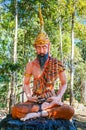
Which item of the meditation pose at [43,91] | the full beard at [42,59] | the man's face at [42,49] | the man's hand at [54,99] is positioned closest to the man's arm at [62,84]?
the meditation pose at [43,91]

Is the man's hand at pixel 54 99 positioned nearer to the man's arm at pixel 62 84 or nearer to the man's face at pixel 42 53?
the man's arm at pixel 62 84

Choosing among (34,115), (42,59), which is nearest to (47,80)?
(42,59)

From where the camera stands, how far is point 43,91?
561cm

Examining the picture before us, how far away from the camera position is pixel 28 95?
5609 millimetres

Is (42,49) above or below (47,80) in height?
above

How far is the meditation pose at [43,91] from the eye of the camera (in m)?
5.36

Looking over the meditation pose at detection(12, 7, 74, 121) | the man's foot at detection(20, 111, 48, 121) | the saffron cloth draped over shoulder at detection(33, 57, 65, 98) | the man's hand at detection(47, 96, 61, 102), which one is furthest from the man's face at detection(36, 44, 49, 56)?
the man's foot at detection(20, 111, 48, 121)

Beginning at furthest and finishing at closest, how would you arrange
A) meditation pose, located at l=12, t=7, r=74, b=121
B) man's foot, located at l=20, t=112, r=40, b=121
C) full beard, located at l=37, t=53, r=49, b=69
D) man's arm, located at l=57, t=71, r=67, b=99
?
full beard, located at l=37, t=53, r=49, b=69 < man's arm, located at l=57, t=71, r=67, b=99 < meditation pose, located at l=12, t=7, r=74, b=121 < man's foot, located at l=20, t=112, r=40, b=121

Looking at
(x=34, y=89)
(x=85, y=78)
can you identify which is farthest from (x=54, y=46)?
(x=34, y=89)

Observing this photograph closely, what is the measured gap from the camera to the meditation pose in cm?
536

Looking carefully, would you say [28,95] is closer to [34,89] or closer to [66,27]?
[34,89]

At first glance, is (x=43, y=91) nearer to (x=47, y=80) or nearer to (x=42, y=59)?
(x=47, y=80)

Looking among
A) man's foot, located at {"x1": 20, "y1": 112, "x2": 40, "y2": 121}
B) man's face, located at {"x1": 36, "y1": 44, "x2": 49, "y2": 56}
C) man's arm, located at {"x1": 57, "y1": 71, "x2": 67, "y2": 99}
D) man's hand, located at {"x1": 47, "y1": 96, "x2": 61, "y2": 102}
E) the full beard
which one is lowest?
man's foot, located at {"x1": 20, "y1": 112, "x2": 40, "y2": 121}

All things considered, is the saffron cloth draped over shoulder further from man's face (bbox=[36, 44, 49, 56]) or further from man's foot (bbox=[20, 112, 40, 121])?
man's foot (bbox=[20, 112, 40, 121])
